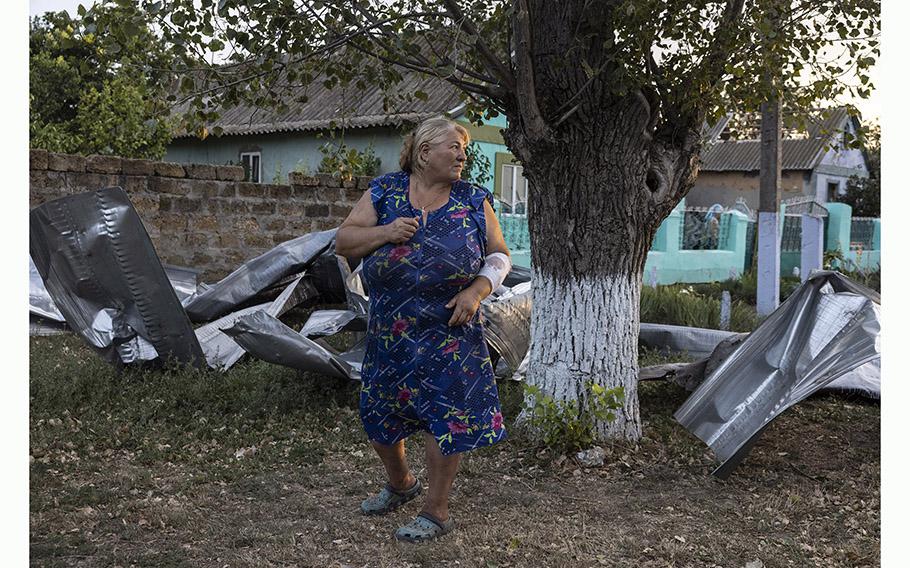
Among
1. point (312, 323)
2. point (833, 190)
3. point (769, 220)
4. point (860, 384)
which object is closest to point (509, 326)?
point (312, 323)

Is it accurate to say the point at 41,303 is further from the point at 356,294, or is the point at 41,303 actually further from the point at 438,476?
the point at 438,476

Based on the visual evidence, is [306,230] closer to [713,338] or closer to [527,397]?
[713,338]

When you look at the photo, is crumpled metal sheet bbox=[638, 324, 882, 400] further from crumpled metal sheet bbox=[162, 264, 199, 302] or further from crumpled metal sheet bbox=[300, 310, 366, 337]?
crumpled metal sheet bbox=[162, 264, 199, 302]

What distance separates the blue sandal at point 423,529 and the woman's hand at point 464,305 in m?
0.81

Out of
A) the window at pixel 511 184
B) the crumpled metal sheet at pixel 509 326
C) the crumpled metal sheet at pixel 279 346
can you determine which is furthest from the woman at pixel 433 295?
the window at pixel 511 184

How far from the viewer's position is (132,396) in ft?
18.6

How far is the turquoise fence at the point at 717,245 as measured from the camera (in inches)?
598

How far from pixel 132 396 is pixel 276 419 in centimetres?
105

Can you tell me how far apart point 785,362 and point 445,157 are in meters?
2.26

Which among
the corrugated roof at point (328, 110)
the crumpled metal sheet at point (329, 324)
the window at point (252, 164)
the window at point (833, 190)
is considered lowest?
the crumpled metal sheet at point (329, 324)

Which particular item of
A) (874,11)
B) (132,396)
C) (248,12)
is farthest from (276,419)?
(874,11)

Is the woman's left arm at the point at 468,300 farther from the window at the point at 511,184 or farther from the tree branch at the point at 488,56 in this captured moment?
the window at the point at 511,184

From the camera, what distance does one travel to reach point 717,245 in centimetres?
1723

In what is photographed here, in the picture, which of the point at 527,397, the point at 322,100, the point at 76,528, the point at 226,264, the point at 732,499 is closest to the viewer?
the point at 76,528
